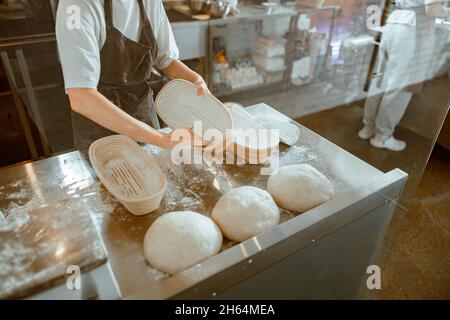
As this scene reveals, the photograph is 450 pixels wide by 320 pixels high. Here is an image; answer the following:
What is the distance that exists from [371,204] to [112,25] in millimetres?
909

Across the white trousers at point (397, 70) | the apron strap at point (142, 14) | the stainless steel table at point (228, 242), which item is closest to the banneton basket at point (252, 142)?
the stainless steel table at point (228, 242)

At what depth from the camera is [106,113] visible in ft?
2.96

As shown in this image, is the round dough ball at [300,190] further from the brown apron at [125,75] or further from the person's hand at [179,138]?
the brown apron at [125,75]

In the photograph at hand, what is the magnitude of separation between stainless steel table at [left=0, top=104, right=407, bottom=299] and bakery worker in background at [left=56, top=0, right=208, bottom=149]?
0.62 feet

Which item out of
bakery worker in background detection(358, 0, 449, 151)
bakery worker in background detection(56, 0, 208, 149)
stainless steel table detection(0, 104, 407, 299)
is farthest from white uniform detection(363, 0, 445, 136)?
bakery worker in background detection(56, 0, 208, 149)

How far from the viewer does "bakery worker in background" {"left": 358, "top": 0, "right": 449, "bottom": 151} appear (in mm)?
1911

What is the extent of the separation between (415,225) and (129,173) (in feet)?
5.47

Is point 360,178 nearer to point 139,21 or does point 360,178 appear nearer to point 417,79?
point 139,21

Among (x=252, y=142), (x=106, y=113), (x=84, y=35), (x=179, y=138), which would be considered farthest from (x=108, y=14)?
(x=252, y=142)

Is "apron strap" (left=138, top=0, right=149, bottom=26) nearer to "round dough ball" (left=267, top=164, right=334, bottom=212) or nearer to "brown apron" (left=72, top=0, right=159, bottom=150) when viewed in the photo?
"brown apron" (left=72, top=0, right=159, bottom=150)

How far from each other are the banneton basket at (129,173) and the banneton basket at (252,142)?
0.28 meters

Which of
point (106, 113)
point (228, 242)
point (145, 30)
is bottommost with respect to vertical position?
point (228, 242)

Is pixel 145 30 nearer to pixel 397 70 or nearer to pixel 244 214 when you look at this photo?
pixel 244 214

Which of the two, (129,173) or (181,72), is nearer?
(129,173)
